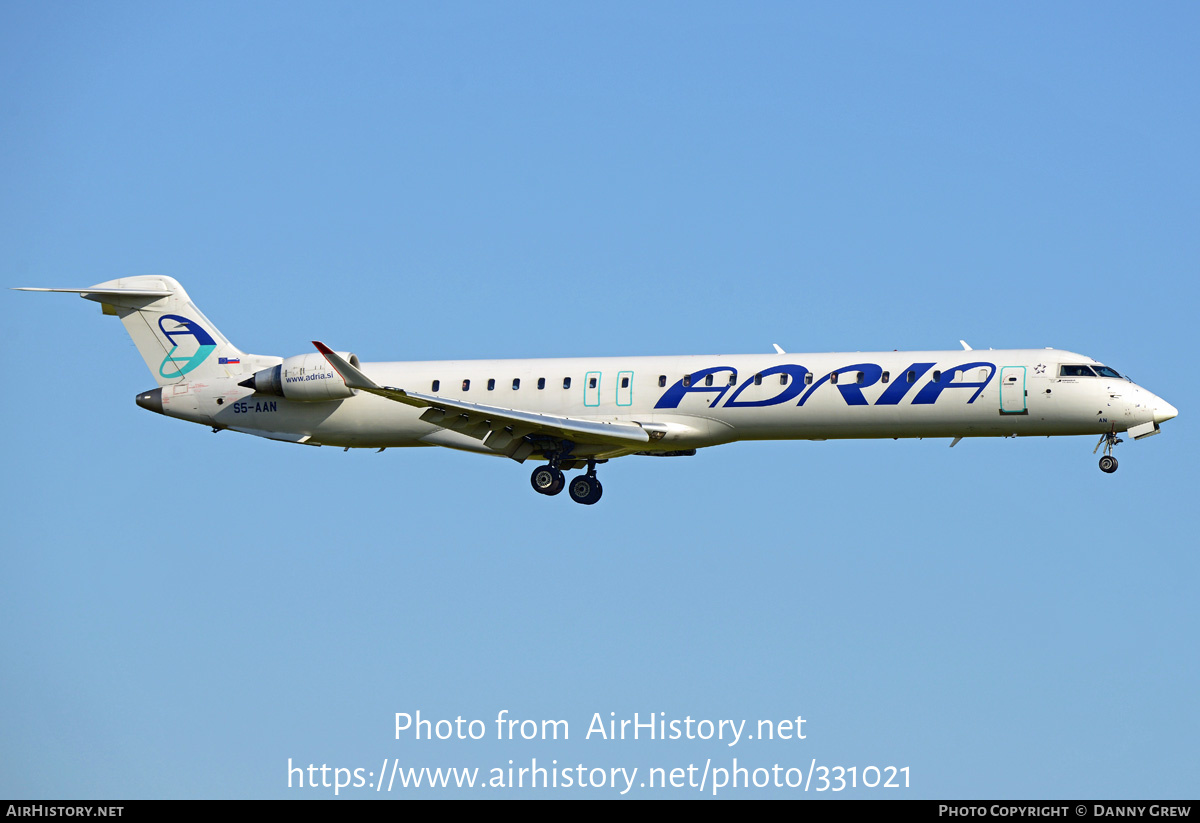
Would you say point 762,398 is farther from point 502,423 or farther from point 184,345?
point 184,345

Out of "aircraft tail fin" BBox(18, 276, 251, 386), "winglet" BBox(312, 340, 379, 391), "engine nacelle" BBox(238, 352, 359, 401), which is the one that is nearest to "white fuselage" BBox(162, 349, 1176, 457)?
"engine nacelle" BBox(238, 352, 359, 401)

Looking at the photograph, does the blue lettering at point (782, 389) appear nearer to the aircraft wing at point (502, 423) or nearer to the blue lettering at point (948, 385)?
the aircraft wing at point (502, 423)

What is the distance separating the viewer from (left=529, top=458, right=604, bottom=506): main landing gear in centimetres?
3934

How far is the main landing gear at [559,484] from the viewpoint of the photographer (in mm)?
39344

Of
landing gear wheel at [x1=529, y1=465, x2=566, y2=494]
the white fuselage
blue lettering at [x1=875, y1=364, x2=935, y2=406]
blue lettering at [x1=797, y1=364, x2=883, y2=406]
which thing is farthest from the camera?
landing gear wheel at [x1=529, y1=465, x2=566, y2=494]

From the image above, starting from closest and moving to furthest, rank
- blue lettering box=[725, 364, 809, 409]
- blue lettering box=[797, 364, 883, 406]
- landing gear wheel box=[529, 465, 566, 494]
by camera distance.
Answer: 1. blue lettering box=[797, 364, 883, 406]
2. blue lettering box=[725, 364, 809, 409]
3. landing gear wheel box=[529, 465, 566, 494]

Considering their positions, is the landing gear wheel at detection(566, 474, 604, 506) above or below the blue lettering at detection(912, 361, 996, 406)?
below

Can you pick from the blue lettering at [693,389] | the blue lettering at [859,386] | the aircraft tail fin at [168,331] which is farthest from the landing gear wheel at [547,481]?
the aircraft tail fin at [168,331]

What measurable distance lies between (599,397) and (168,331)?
1197 cm

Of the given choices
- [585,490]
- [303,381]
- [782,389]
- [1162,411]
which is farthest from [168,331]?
[1162,411]

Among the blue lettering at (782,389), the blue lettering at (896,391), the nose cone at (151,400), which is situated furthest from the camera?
the nose cone at (151,400)

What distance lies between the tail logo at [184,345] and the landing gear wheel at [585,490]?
10.4 metres

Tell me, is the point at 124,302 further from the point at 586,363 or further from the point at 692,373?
the point at 692,373

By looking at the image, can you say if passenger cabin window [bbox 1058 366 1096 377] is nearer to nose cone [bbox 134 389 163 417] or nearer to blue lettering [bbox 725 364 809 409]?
blue lettering [bbox 725 364 809 409]
